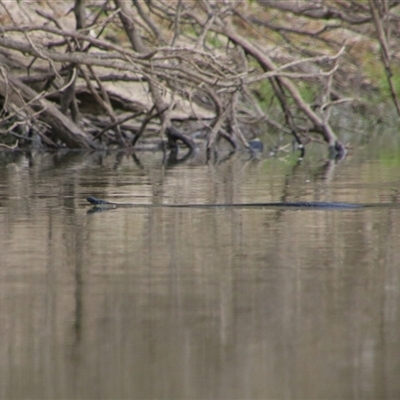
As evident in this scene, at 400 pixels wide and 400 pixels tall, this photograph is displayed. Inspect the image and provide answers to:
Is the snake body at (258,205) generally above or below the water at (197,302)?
above

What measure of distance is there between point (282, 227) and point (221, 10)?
875cm

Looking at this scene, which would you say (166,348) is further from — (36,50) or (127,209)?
(36,50)

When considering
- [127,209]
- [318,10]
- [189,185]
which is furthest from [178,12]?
[127,209]

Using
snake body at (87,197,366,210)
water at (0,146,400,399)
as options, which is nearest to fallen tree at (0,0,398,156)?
snake body at (87,197,366,210)

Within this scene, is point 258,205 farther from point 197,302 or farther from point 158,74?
point 158,74

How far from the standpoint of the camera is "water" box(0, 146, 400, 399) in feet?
10.4

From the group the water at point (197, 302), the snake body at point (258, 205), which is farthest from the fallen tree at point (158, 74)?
the water at point (197, 302)

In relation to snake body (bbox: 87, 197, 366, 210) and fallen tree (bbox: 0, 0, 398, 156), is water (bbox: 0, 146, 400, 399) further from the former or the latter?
fallen tree (bbox: 0, 0, 398, 156)

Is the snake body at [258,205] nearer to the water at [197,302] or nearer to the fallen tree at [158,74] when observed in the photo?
the water at [197,302]

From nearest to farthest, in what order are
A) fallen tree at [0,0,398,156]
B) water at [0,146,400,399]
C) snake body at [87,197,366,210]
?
water at [0,146,400,399]
snake body at [87,197,366,210]
fallen tree at [0,0,398,156]

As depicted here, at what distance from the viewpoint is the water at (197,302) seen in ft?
10.4

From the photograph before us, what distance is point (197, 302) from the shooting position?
13.7 ft

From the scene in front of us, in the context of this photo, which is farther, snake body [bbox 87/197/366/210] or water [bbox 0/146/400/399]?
snake body [bbox 87/197/366/210]

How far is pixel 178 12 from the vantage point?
14.7m
